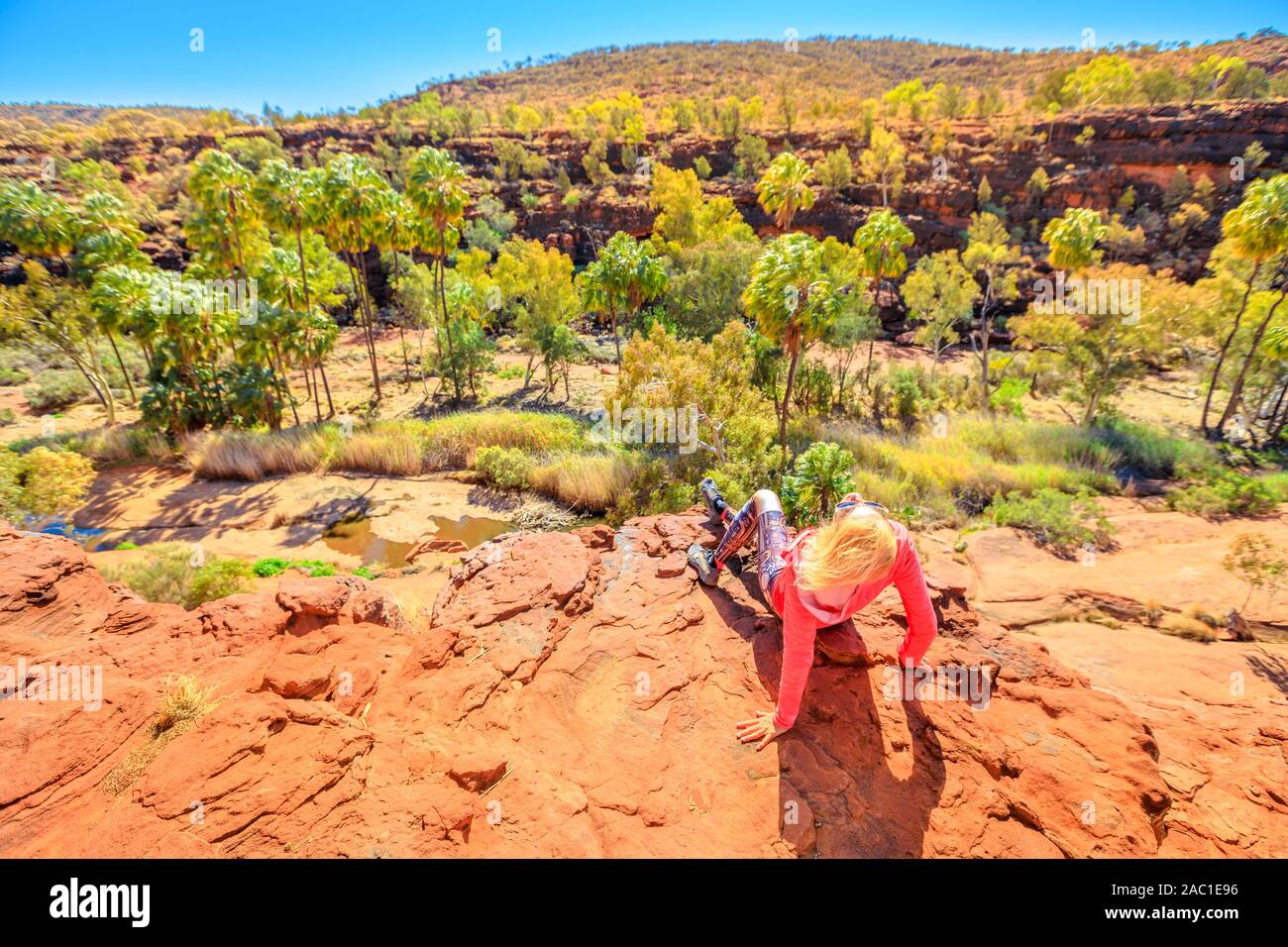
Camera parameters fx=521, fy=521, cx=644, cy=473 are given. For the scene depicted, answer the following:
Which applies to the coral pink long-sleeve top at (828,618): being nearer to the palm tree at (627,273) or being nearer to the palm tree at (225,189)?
the palm tree at (627,273)

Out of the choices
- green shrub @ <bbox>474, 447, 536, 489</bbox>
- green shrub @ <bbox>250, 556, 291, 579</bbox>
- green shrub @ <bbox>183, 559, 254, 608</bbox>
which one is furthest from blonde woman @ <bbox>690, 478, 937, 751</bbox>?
green shrub @ <bbox>474, 447, 536, 489</bbox>

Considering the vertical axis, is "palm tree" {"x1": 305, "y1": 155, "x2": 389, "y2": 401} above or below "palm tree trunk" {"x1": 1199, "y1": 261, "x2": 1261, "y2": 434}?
above

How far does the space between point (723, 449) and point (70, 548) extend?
12.9 meters

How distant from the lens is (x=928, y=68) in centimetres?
9275

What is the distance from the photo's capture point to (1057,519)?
37.5ft

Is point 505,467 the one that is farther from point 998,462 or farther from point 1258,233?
point 1258,233

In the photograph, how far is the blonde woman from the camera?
3012mm

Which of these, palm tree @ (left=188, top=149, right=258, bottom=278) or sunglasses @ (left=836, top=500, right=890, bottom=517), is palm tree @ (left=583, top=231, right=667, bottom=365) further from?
sunglasses @ (left=836, top=500, right=890, bottom=517)

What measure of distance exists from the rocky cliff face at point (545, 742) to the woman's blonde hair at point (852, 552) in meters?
1.24

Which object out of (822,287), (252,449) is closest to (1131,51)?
(822,287)

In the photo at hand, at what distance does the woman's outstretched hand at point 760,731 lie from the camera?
3512mm

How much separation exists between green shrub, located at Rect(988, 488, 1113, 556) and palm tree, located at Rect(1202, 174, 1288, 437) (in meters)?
11.3

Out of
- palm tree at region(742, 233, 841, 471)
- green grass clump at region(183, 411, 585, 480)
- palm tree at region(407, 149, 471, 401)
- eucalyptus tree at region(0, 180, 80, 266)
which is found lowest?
green grass clump at region(183, 411, 585, 480)

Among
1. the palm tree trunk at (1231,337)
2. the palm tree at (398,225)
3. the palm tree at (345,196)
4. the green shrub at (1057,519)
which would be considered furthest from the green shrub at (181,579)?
the palm tree trunk at (1231,337)
